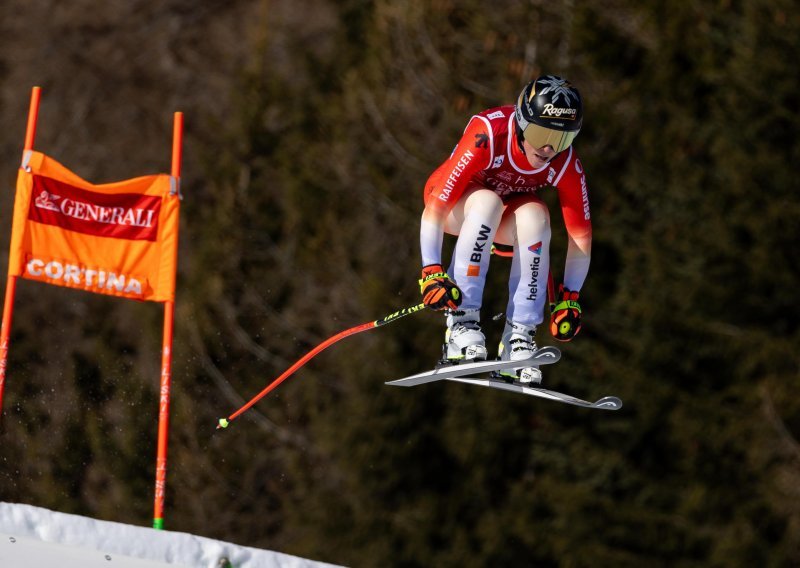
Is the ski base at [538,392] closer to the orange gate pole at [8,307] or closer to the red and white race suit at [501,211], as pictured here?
the red and white race suit at [501,211]

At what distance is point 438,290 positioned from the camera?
859 centimetres

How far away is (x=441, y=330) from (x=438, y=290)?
1367 cm

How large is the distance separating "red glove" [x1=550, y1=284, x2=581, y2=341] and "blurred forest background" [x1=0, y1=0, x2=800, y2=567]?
37.2 ft

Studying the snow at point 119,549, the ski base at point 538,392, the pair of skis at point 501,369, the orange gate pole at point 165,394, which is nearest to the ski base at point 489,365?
the pair of skis at point 501,369

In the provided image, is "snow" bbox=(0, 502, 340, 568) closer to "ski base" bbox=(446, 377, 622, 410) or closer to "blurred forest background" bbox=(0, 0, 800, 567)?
"ski base" bbox=(446, 377, 622, 410)

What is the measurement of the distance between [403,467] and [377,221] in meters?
3.48

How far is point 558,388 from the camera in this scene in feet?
73.5

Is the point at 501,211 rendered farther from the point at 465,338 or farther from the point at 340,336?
the point at 340,336

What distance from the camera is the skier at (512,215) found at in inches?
333

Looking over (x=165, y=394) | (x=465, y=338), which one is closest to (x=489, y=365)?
(x=465, y=338)

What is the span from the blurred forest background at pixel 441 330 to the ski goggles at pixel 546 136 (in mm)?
11935

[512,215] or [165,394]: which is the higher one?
[512,215]

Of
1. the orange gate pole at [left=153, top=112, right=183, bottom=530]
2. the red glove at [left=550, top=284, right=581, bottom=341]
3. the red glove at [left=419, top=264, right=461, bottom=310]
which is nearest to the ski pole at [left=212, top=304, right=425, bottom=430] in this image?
the red glove at [left=419, top=264, right=461, bottom=310]

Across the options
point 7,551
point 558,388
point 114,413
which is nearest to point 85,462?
point 114,413
